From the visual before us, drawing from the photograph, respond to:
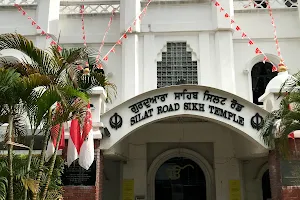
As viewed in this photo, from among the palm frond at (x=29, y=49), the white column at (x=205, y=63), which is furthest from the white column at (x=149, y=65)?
the palm frond at (x=29, y=49)

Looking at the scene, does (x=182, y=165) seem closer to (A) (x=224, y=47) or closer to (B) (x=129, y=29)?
(A) (x=224, y=47)

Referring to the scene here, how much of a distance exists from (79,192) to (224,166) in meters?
5.70

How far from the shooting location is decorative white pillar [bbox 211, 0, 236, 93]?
13.4 m

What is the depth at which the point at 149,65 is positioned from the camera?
1387cm

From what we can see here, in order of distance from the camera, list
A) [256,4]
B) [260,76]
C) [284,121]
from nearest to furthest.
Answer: [284,121]
[260,76]
[256,4]

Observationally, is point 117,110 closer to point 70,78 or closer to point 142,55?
point 70,78

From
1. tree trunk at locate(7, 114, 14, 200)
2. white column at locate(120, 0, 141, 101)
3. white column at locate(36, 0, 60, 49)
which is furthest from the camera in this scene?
white column at locate(36, 0, 60, 49)

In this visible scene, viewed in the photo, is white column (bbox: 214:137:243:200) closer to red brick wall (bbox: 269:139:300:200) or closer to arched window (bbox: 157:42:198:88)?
arched window (bbox: 157:42:198:88)

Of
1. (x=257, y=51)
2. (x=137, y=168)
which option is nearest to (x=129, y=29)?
(x=257, y=51)

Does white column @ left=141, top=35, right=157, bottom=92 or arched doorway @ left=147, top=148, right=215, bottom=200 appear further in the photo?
white column @ left=141, top=35, right=157, bottom=92

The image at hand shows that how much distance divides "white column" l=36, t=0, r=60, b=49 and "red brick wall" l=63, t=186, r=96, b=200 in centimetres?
655

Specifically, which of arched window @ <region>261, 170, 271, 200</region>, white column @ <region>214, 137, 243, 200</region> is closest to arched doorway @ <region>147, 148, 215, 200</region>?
white column @ <region>214, 137, 243, 200</region>

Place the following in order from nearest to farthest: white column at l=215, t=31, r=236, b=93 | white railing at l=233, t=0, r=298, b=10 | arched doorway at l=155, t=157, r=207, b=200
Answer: white column at l=215, t=31, r=236, b=93
arched doorway at l=155, t=157, r=207, b=200
white railing at l=233, t=0, r=298, b=10

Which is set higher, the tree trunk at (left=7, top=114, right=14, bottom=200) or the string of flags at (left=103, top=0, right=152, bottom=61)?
the string of flags at (left=103, top=0, right=152, bottom=61)
